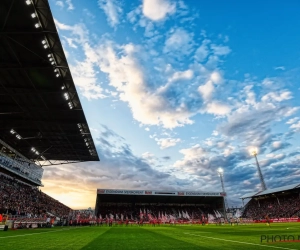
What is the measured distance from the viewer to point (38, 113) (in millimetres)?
26297

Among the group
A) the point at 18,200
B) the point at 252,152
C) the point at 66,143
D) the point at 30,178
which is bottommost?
the point at 18,200

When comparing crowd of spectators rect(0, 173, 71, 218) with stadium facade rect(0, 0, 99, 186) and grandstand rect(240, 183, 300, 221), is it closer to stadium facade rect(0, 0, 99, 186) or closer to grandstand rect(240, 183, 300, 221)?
stadium facade rect(0, 0, 99, 186)

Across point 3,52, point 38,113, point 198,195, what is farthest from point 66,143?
point 198,195

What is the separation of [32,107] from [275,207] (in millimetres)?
58783

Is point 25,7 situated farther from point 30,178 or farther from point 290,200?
→ point 290,200

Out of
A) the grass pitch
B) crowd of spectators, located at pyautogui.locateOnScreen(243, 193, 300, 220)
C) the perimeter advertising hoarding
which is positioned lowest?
the grass pitch

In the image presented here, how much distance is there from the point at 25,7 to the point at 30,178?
40266mm

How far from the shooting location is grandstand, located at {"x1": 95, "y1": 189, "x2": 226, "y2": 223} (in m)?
60.2

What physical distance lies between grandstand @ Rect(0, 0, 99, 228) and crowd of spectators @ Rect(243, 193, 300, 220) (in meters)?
43.4

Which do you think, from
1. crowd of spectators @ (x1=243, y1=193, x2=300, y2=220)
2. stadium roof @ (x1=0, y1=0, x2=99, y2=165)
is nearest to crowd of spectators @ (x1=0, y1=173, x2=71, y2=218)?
stadium roof @ (x1=0, y1=0, x2=99, y2=165)

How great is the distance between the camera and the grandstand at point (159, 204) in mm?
60188

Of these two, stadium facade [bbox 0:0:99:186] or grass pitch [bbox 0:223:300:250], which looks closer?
grass pitch [bbox 0:223:300:250]

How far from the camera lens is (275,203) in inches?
2261

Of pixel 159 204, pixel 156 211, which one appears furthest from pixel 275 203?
pixel 156 211
